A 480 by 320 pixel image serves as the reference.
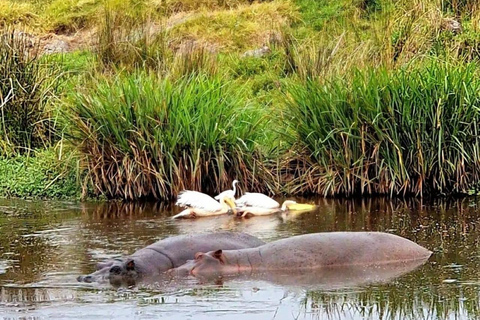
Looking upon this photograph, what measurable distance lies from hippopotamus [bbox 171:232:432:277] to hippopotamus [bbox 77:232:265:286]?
0.16m

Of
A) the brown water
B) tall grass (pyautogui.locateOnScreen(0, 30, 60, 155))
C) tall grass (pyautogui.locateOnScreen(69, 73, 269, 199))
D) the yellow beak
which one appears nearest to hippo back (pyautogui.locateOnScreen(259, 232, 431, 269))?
the brown water

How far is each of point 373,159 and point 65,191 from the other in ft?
11.1

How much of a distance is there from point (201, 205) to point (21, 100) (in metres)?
3.88

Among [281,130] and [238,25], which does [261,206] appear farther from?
Result: [238,25]

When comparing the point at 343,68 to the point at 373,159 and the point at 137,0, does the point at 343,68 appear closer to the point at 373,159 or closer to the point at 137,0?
the point at 373,159

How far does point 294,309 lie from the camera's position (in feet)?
18.3

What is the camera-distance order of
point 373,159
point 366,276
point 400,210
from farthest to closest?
1. point 373,159
2. point 400,210
3. point 366,276

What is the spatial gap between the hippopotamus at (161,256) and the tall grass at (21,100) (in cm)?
522

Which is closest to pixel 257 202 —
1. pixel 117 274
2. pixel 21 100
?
pixel 117 274

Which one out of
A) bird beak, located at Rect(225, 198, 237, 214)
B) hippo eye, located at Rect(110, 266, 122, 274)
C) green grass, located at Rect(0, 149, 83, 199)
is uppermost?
green grass, located at Rect(0, 149, 83, 199)

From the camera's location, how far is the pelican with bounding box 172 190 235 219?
9.11 meters

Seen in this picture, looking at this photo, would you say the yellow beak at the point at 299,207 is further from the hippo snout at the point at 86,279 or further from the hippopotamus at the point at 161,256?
the hippo snout at the point at 86,279

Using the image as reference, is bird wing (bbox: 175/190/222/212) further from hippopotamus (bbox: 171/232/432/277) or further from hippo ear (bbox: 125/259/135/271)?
hippo ear (bbox: 125/259/135/271)

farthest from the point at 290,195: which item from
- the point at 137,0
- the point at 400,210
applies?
the point at 137,0
